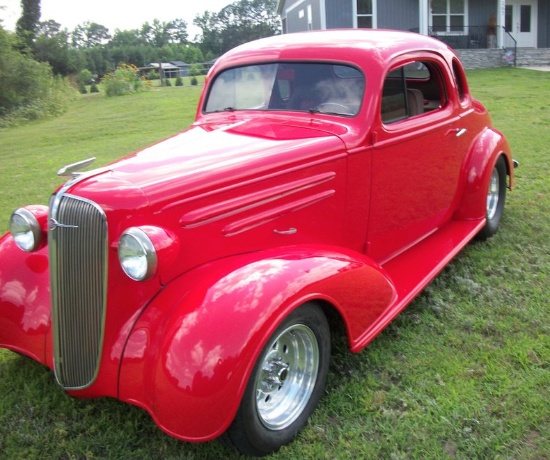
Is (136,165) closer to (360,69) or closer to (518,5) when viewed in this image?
Answer: (360,69)

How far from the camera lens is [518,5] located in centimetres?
2341

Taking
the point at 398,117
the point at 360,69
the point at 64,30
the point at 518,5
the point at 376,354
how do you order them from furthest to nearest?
1. the point at 64,30
2. the point at 518,5
3. the point at 398,117
4. the point at 360,69
5. the point at 376,354

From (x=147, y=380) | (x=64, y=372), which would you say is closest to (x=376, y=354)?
(x=147, y=380)

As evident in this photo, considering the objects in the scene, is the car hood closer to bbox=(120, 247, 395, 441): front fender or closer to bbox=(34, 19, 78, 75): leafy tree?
bbox=(120, 247, 395, 441): front fender

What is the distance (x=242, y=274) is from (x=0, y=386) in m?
1.66

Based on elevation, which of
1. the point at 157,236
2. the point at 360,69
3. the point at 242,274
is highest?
the point at 360,69

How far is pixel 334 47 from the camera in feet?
11.9

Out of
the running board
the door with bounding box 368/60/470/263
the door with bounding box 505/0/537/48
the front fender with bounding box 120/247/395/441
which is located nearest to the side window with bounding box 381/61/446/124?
the door with bounding box 368/60/470/263

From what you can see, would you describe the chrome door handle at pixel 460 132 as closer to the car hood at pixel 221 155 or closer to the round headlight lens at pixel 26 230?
the car hood at pixel 221 155

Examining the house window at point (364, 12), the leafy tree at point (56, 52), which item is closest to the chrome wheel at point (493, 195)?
the house window at point (364, 12)

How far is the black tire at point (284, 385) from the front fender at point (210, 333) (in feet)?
0.36

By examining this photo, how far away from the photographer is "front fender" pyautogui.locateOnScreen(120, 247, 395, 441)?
218 cm

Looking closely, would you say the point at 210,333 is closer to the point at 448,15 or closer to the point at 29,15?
the point at 448,15

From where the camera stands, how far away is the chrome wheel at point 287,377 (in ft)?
8.41
